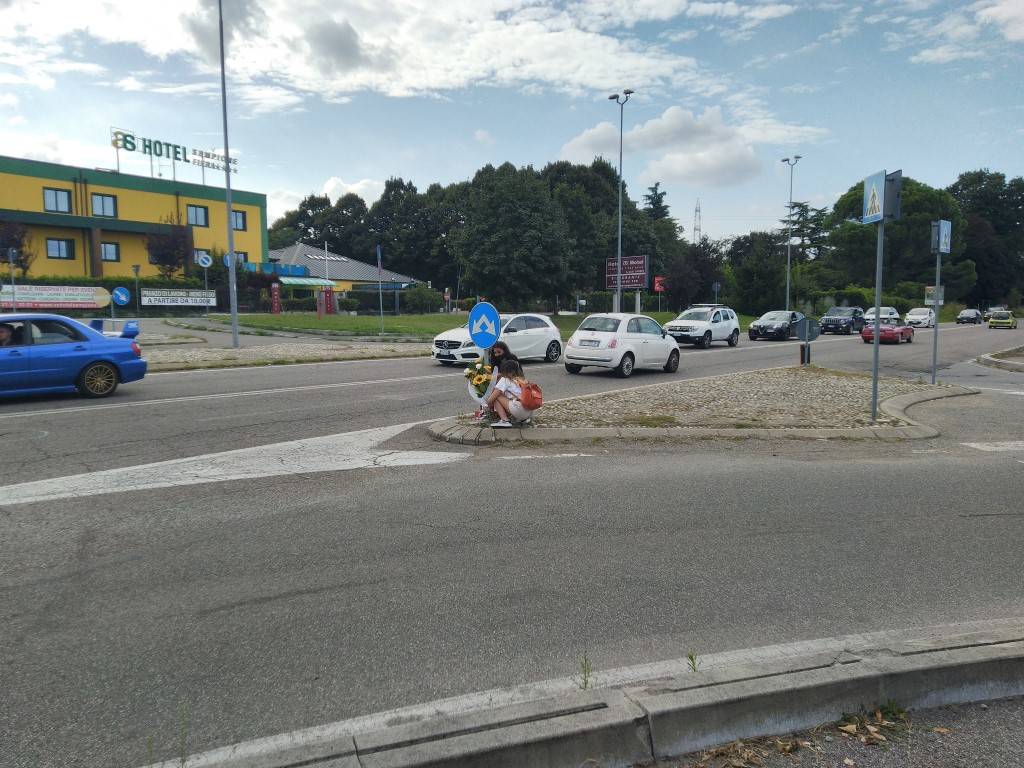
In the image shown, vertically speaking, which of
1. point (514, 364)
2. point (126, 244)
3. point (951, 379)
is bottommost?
point (951, 379)

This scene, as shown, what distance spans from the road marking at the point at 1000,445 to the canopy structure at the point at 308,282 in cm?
5780

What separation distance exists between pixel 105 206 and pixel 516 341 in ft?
152

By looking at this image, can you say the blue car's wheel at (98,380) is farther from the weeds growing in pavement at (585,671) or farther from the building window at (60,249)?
the building window at (60,249)

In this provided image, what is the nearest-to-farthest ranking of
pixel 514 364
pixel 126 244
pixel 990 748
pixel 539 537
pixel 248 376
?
1. pixel 990 748
2. pixel 539 537
3. pixel 514 364
4. pixel 248 376
5. pixel 126 244

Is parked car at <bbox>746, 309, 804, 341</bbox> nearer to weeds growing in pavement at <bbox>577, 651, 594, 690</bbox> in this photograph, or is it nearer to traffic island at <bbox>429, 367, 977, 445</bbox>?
traffic island at <bbox>429, 367, 977, 445</bbox>

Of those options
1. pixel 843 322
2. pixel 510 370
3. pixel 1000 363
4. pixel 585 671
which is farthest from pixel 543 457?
pixel 843 322

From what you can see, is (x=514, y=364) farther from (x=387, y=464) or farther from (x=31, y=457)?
(x=31, y=457)

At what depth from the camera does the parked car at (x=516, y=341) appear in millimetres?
19734

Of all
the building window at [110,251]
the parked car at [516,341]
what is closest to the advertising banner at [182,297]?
the building window at [110,251]

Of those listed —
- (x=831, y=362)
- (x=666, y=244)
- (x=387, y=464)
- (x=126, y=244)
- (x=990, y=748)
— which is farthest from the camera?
(x=666, y=244)

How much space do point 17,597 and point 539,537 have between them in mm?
3252

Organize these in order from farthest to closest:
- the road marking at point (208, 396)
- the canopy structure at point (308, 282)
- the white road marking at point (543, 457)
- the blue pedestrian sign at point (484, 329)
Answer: the canopy structure at point (308, 282), the road marking at point (208, 396), the blue pedestrian sign at point (484, 329), the white road marking at point (543, 457)

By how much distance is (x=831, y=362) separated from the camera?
81.1ft

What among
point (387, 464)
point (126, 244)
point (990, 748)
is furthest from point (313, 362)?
point (126, 244)
